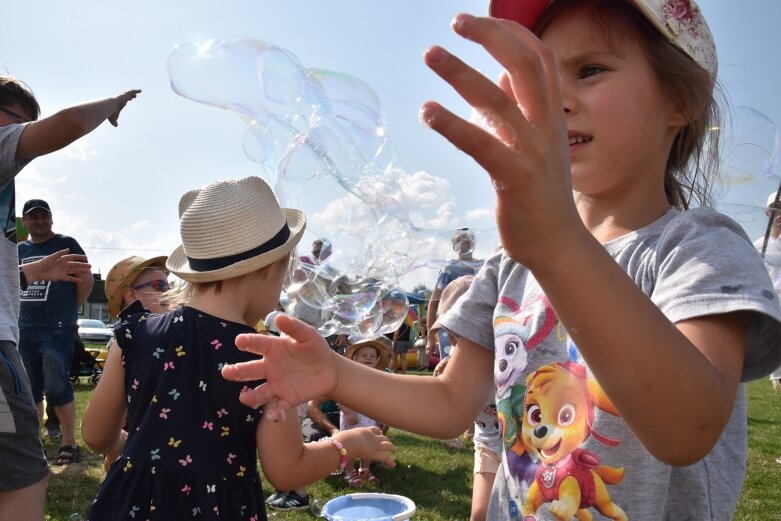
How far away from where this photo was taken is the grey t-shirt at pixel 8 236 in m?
2.47

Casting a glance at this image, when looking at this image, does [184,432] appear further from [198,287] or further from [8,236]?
[8,236]

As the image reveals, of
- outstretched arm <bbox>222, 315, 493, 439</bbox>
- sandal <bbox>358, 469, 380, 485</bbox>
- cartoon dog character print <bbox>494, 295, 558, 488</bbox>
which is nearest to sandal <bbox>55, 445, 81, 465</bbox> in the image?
sandal <bbox>358, 469, 380, 485</bbox>

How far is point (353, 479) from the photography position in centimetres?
507

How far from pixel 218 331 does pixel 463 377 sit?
3.39 ft

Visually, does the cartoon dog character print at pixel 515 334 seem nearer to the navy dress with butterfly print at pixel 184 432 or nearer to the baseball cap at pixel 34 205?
the navy dress with butterfly print at pixel 184 432

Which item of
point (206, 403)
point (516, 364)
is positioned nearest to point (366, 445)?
point (206, 403)

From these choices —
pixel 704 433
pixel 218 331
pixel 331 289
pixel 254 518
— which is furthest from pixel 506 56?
pixel 331 289

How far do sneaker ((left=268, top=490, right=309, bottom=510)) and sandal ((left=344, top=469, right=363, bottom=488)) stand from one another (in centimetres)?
62

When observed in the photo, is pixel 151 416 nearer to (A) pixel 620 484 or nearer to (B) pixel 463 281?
(A) pixel 620 484

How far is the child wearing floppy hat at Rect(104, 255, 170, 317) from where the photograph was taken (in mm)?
3859

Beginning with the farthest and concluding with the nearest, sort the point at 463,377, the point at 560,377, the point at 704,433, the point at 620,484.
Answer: the point at 463,377 < the point at 560,377 < the point at 620,484 < the point at 704,433

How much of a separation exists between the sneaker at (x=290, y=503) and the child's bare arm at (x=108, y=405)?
237 cm

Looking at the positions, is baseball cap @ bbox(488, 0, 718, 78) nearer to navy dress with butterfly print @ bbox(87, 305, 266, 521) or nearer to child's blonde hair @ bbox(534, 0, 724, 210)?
child's blonde hair @ bbox(534, 0, 724, 210)

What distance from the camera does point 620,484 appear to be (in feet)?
3.62
